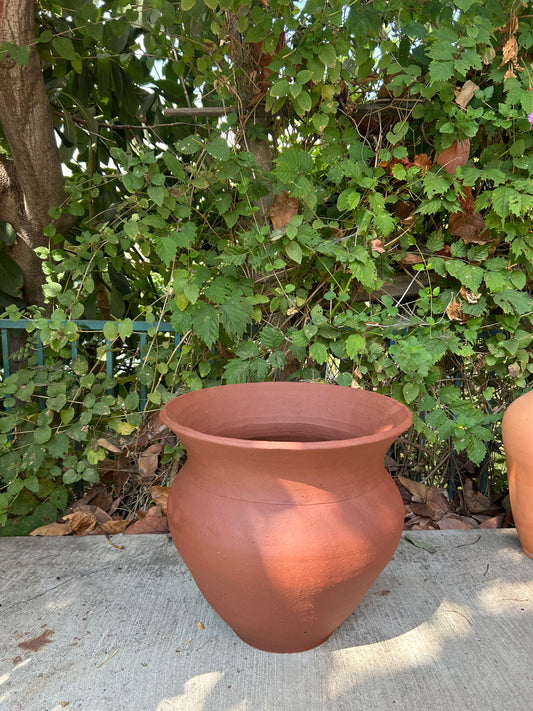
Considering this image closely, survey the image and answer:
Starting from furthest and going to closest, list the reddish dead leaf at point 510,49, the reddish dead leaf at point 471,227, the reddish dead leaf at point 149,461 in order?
1. the reddish dead leaf at point 149,461
2. the reddish dead leaf at point 471,227
3. the reddish dead leaf at point 510,49

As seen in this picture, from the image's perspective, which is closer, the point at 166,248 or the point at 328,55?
the point at 328,55

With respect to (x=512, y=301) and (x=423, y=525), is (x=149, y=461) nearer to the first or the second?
(x=423, y=525)

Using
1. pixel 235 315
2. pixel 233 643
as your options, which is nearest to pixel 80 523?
pixel 233 643

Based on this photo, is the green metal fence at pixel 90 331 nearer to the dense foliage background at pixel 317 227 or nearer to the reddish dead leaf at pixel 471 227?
the dense foliage background at pixel 317 227

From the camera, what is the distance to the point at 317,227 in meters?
2.16

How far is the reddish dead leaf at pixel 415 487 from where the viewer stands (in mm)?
2568

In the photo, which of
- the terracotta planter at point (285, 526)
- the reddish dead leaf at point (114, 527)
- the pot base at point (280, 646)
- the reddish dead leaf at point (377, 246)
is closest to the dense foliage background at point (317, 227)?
the reddish dead leaf at point (377, 246)

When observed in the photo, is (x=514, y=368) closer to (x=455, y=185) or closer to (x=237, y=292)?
(x=455, y=185)

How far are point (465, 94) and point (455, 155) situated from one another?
22 centimetres

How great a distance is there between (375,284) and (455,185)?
19.3 inches

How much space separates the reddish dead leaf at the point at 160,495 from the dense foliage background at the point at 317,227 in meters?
0.29

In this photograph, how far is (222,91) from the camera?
225 centimetres

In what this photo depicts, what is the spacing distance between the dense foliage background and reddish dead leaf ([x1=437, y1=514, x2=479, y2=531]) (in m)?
0.24

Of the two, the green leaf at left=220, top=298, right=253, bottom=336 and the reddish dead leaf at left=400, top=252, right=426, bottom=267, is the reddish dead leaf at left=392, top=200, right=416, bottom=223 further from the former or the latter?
the green leaf at left=220, top=298, right=253, bottom=336
